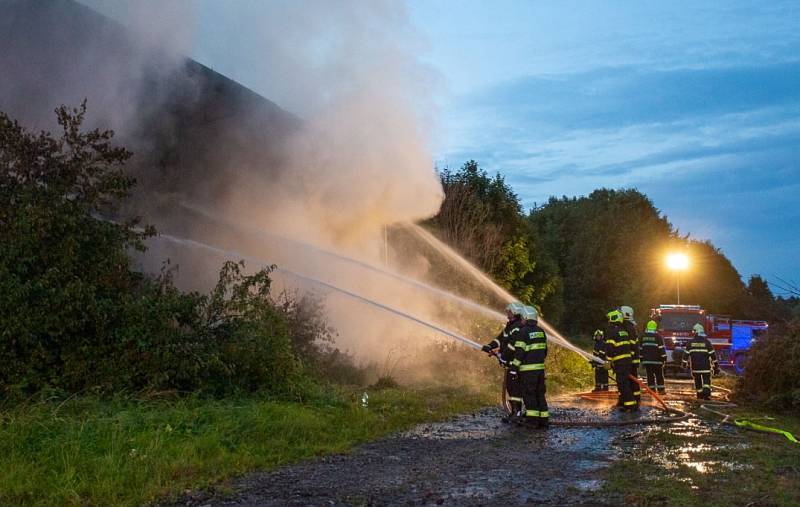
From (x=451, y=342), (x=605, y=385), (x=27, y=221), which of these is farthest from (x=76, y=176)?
(x=605, y=385)

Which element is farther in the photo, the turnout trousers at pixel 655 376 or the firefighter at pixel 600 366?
the turnout trousers at pixel 655 376

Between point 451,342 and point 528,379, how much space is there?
22.9 ft

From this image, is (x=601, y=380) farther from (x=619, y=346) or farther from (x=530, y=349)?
(x=530, y=349)

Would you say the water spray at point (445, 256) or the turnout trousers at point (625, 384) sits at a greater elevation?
the water spray at point (445, 256)

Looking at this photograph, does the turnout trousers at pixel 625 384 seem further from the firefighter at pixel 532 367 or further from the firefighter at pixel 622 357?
the firefighter at pixel 532 367

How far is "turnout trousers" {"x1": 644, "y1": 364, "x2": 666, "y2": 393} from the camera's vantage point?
16.2m

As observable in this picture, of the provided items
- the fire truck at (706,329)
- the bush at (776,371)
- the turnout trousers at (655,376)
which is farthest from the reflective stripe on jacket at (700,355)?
the fire truck at (706,329)

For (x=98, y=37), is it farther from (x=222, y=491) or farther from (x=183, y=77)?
(x=222, y=491)

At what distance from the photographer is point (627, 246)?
5016 cm

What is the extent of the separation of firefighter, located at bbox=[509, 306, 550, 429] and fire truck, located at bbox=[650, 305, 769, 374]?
1436 centimetres

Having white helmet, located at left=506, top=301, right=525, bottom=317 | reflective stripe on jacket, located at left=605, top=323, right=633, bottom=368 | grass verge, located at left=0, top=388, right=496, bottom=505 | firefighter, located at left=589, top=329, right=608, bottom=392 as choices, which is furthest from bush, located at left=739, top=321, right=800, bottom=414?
grass verge, located at left=0, top=388, right=496, bottom=505

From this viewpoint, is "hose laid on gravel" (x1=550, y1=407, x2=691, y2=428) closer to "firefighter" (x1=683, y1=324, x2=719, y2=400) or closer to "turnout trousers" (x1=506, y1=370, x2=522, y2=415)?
"turnout trousers" (x1=506, y1=370, x2=522, y2=415)

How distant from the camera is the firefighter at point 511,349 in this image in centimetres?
1130

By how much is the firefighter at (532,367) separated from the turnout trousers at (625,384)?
2.70m
